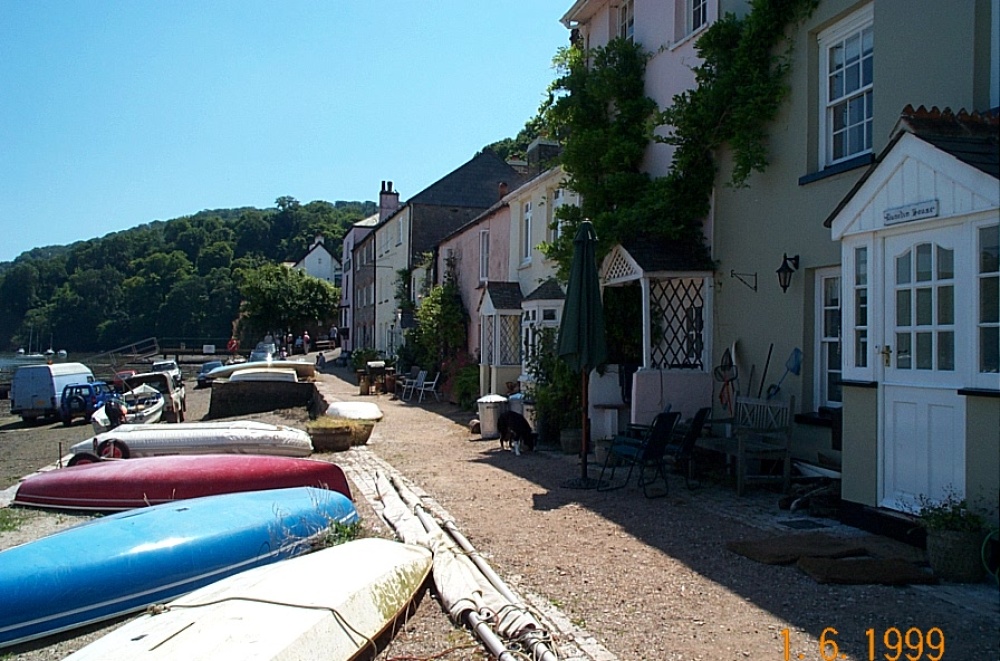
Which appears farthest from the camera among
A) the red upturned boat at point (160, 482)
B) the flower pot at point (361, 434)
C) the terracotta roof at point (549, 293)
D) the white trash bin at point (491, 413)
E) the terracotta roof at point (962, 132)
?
the terracotta roof at point (549, 293)

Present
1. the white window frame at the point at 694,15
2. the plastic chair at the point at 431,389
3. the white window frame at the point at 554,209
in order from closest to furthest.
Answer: the white window frame at the point at 694,15 < the white window frame at the point at 554,209 < the plastic chair at the point at 431,389

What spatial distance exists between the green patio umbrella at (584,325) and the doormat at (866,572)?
389cm

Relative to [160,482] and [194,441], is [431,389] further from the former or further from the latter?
[160,482]

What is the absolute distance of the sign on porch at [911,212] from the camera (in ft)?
19.6

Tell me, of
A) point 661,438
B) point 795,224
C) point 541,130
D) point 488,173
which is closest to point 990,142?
point 795,224

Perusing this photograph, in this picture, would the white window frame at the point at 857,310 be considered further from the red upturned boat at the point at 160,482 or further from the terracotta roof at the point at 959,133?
the red upturned boat at the point at 160,482

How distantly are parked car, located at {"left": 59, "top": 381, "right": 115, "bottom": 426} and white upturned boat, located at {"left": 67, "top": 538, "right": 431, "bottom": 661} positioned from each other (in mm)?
23554

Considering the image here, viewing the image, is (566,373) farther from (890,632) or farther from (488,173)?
(488,173)

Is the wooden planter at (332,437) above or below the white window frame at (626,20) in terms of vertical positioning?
below

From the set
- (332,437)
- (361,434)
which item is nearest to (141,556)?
(332,437)

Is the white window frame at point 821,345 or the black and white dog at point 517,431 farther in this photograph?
the black and white dog at point 517,431

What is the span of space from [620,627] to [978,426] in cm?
313

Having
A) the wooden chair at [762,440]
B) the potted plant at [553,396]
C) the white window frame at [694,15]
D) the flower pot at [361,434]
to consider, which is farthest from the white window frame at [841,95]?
the flower pot at [361,434]
